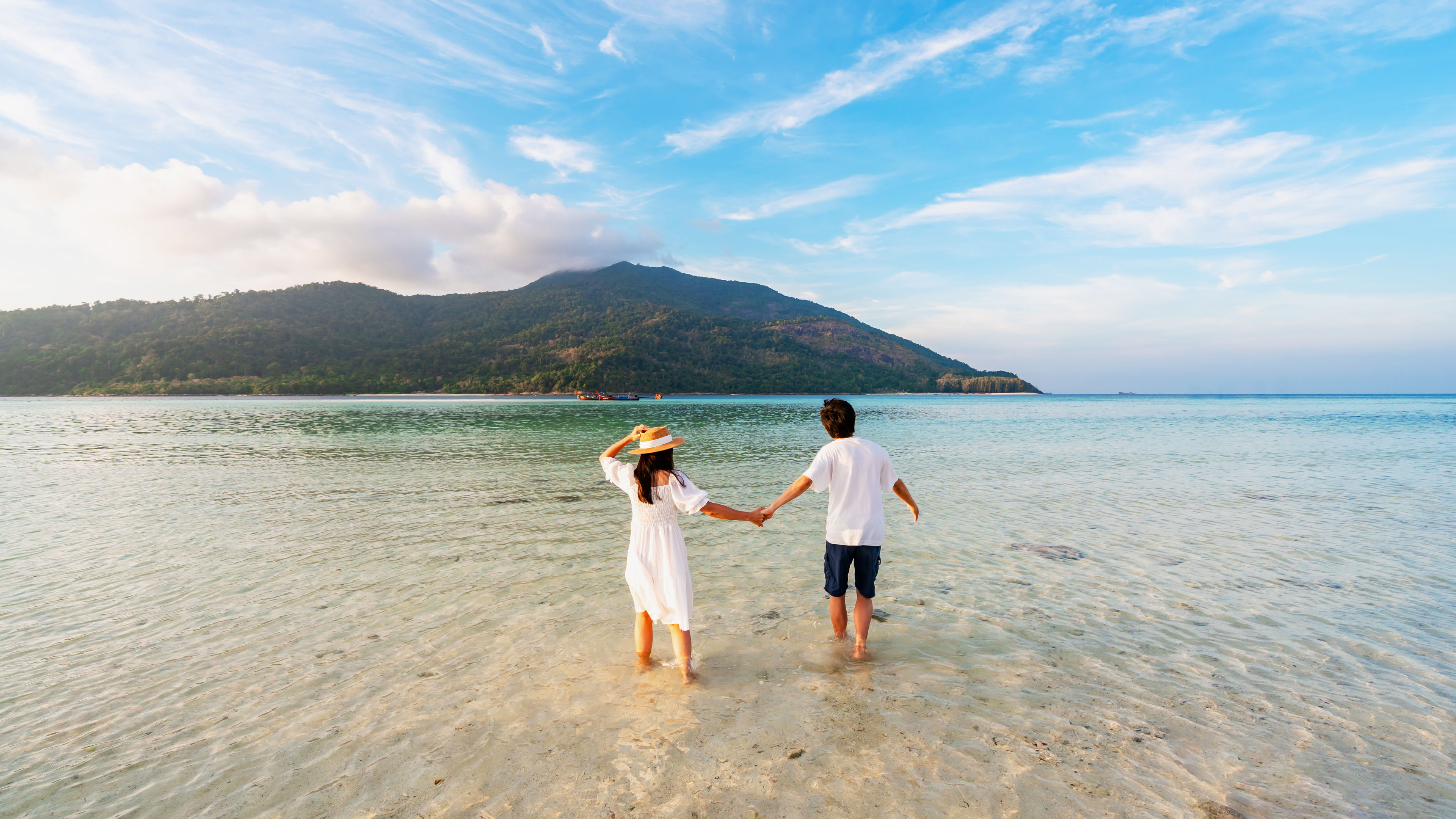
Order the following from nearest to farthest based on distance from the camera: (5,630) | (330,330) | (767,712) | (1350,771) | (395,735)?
1. (1350,771)
2. (395,735)
3. (767,712)
4. (5,630)
5. (330,330)

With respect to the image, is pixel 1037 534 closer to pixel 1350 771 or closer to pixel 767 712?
pixel 1350 771

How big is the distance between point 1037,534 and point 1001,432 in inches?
1438

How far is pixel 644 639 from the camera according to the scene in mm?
6613

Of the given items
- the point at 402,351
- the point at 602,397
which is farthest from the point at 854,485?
the point at 402,351

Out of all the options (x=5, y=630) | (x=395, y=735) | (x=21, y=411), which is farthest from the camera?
(x=21, y=411)

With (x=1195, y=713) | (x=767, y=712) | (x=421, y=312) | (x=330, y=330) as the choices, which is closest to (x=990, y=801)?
(x=767, y=712)

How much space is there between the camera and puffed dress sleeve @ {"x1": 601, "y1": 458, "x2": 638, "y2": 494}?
5.79 m

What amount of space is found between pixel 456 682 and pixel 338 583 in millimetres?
4843

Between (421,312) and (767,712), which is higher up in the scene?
(421,312)

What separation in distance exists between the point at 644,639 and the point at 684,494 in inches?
80.3

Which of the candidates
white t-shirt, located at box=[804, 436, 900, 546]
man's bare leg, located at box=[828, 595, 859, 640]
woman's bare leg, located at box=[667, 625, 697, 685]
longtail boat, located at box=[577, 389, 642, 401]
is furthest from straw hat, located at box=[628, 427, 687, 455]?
longtail boat, located at box=[577, 389, 642, 401]

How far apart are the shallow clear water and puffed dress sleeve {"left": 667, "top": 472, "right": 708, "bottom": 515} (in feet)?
6.51

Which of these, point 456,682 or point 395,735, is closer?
point 395,735

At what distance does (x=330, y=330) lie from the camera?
164750mm
